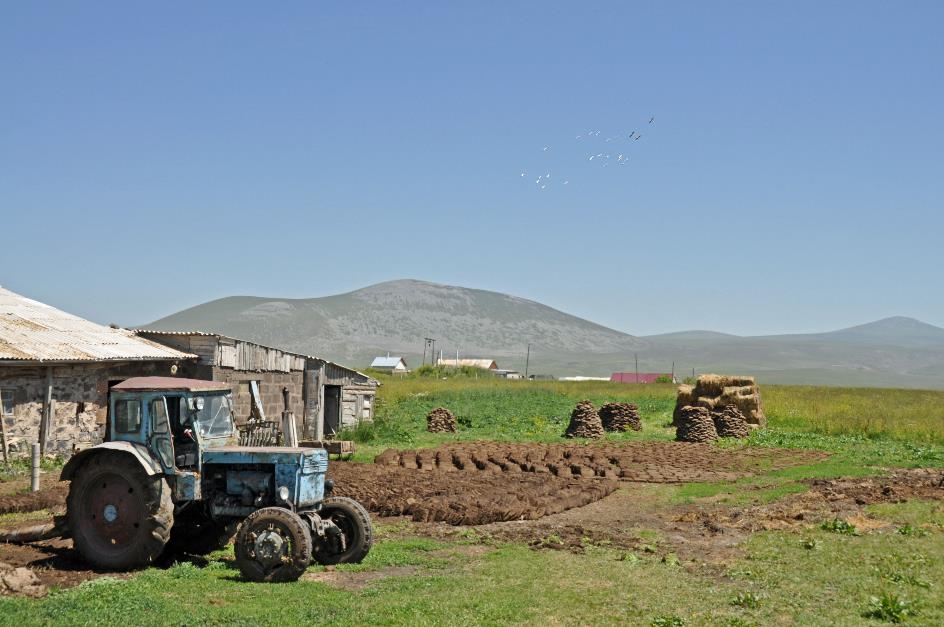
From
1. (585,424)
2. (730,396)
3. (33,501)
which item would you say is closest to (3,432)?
(33,501)

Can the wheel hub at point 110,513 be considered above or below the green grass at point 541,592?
above

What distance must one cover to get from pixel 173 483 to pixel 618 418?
27884 mm

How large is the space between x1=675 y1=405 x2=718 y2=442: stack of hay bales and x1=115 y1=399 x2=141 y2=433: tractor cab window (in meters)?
24.8

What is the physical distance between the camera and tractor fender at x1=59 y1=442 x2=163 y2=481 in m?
12.2

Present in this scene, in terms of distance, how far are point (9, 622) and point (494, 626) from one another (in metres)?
5.07

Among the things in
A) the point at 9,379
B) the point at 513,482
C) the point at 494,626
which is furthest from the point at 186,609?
the point at 9,379

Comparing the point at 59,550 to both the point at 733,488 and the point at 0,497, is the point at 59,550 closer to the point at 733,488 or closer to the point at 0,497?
the point at 0,497

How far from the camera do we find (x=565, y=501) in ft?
62.8

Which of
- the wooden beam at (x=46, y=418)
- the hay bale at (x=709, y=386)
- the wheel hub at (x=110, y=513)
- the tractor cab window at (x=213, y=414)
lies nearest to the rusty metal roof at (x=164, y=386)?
the tractor cab window at (x=213, y=414)

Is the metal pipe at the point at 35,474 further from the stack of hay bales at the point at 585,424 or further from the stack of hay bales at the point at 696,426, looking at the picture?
the stack of hay bales at the point at 696,426

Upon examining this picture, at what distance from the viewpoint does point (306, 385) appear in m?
34.3

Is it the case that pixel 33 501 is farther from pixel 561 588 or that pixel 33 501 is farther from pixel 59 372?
pixel 561 588

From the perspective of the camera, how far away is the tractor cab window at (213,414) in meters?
12.7

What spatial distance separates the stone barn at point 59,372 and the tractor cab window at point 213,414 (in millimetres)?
11233
